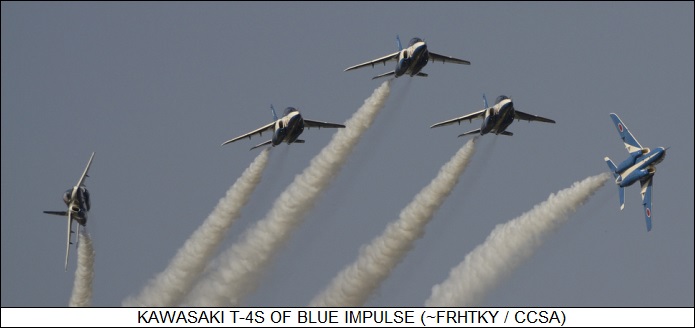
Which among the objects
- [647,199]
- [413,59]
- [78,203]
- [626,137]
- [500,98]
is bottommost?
[78,203]

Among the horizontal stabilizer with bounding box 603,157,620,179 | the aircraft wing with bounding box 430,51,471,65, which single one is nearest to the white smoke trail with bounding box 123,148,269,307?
the aircraft wing with bounding box 430,51,471,65

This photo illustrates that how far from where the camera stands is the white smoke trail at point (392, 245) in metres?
80.6

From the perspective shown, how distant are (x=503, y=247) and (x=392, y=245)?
681 cm

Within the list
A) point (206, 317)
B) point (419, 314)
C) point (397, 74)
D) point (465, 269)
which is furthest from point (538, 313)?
point (397, 74)

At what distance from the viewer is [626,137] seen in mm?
88062

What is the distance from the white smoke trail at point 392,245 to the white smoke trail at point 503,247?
4.26 m

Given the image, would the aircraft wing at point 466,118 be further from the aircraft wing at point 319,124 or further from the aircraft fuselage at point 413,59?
the aircraft wing at point 319,124

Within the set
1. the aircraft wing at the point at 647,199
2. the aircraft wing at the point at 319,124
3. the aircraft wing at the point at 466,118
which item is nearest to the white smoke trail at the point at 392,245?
the aircraft wing at the point at 466,118

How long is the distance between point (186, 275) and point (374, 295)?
1242 cm

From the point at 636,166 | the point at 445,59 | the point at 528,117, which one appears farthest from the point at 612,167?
the point at 445,59

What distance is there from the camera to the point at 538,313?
185 feet

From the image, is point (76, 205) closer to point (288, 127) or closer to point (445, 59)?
point (288, 127)

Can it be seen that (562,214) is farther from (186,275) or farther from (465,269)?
(186,275)

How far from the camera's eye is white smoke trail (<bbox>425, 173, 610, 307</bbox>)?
77562 mm
